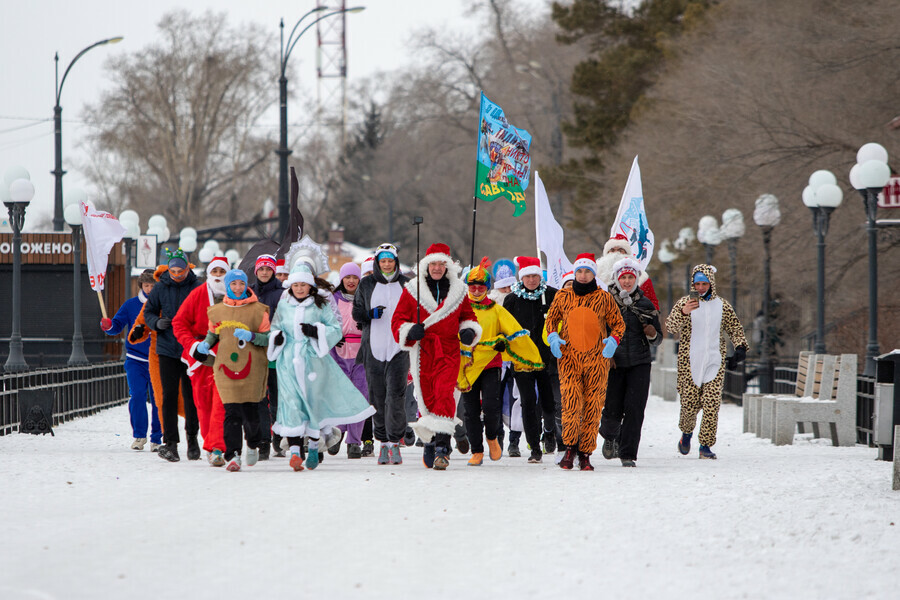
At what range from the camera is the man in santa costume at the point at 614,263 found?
40.8ft

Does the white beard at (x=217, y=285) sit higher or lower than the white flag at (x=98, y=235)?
lower

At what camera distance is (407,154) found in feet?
255

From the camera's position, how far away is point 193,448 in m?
12.4

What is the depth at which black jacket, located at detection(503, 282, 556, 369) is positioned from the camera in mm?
12974

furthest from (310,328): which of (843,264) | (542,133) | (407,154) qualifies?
(407,154)

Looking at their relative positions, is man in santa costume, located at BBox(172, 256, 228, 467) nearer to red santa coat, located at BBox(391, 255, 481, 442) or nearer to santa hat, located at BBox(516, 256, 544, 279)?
red santa coat, located at BBox(391, 255, 481, 442)

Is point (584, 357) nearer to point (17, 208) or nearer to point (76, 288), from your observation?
point (17, 208)

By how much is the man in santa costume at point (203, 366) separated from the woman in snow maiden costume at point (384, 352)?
1.28 metres

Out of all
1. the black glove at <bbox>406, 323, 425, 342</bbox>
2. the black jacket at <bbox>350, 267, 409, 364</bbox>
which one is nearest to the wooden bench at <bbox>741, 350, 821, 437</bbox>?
the black jacket at <bbox>350, 267, 409, 364</bbox>

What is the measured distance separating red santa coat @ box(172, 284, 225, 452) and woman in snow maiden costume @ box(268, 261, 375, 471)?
686 mm

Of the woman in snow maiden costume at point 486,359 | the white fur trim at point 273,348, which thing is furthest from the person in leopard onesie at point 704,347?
the white fur trim at point 273,348

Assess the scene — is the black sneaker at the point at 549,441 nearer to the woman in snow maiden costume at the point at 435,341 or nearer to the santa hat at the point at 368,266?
the woman in snow maiden costume at the point at 435,341

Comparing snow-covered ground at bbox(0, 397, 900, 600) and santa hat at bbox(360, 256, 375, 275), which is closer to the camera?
snow-covered ground at bbox(0, 397, 900, 600)

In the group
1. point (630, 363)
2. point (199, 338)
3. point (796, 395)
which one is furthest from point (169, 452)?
point (796, 395)
